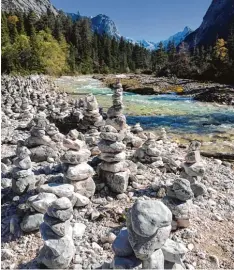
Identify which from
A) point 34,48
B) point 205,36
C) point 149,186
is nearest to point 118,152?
point 149,186

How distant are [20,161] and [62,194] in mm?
1538

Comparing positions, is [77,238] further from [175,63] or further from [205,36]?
[205,36]

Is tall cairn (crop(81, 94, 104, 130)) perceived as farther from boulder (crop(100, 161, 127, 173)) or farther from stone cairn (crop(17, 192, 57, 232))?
stone cairn (crop(17, 192, 57, 232))

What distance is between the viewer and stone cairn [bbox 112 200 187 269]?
4266mm

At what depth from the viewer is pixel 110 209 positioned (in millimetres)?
7105

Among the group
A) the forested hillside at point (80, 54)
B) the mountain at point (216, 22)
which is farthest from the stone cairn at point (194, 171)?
the mountain at point (216, 22)

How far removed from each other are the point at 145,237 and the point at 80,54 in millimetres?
79184

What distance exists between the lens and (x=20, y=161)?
735cm

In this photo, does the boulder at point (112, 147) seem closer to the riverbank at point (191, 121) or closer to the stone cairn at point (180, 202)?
the stone cairn at point (180, 202)

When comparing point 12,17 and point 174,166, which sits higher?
point 12,17

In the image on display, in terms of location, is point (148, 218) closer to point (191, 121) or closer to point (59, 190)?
point (59, 190)

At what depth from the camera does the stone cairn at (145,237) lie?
4.27 m

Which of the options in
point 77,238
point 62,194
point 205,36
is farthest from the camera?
point 205,36

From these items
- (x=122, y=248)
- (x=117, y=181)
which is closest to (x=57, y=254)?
(x=122, y=248)
